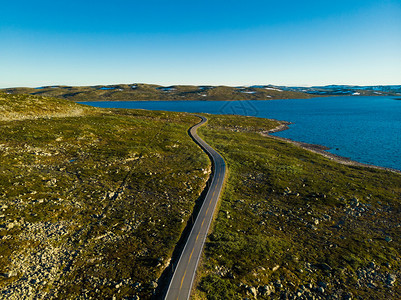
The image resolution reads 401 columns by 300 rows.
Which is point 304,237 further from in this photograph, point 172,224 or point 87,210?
point 87,210

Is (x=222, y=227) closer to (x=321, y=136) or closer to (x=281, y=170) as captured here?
(x=281, y=170)

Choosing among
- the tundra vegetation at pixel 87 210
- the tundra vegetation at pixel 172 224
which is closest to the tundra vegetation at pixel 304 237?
the tundra vegetation at pixel 172 224

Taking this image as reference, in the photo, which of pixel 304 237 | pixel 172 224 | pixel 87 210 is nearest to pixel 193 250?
pixel 172 224

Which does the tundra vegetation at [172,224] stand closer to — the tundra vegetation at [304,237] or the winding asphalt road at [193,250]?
the tundra vegetation at [304,237]

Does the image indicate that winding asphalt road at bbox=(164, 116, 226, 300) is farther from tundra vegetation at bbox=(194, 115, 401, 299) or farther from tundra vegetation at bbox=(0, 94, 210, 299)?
tundra vegetation at bbox=(0, 94, 210, 299)

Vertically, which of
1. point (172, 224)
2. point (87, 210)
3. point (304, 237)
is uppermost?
point (87, 210)

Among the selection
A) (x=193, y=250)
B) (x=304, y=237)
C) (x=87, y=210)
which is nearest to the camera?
(x=193, y=250)

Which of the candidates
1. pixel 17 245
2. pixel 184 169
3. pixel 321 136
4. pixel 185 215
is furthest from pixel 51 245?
pixel 321 136
